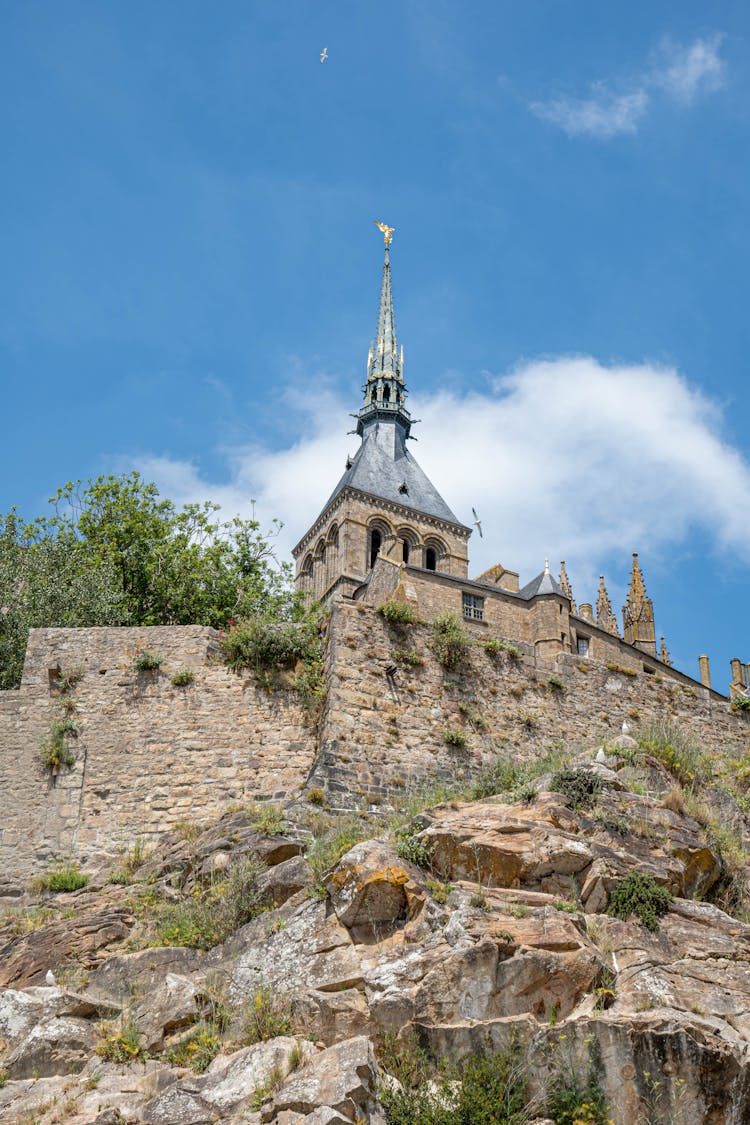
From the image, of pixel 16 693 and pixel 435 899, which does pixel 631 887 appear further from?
pixel 16 693

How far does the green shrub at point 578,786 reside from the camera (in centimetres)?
1316

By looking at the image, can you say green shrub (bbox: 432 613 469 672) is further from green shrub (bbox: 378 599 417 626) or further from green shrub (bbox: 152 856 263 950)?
green shrub (bbox: 152 856 263 950)

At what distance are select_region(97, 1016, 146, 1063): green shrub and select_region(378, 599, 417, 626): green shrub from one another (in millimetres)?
8219

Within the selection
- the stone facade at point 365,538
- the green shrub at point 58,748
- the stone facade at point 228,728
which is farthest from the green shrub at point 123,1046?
the stone facade at point 365,538

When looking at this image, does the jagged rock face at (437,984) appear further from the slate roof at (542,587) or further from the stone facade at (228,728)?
the slate roof at (542,587)

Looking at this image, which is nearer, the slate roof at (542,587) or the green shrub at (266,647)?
the green shrub at (266,647)

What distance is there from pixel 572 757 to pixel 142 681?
6427 millimetres

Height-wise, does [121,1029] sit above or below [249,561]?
below

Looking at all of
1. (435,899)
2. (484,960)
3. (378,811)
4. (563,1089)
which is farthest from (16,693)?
(563,1089)

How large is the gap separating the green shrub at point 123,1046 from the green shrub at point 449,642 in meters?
8.49

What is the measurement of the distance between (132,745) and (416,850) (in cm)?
580

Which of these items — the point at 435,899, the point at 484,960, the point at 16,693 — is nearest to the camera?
the point at 484,960

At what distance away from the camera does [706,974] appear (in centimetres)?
1055

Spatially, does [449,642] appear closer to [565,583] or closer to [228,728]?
[228,728]
